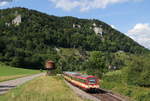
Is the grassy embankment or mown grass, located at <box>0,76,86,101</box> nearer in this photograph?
mown grass, located at <box>0,76,86,101</box>

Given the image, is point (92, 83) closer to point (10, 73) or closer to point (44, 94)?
point (44, 94)

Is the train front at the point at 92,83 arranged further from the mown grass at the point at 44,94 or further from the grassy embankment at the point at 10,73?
the grassy embankment at the point at 10,73

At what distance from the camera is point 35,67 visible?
536 feet

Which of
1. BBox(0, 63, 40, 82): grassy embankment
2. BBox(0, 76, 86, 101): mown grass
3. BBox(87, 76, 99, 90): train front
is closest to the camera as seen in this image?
BBox(0, 76, 86, 101): mown grass

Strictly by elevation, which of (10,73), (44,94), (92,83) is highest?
(44,94)

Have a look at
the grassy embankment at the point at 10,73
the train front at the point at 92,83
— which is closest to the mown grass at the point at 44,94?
the train front at the point at 92,83

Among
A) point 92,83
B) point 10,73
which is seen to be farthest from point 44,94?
point 10,73

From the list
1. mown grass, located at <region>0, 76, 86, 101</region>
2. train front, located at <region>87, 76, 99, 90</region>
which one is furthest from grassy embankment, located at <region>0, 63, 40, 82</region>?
mown grass, located at <region>0, 76, 86, 101</region>

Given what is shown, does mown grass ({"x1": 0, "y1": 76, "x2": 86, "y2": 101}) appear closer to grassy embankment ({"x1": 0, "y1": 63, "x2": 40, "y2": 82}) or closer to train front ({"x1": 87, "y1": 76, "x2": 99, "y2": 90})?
train front ({"x1": 87, "y1": 76, "x2": 99, "y2": 90})

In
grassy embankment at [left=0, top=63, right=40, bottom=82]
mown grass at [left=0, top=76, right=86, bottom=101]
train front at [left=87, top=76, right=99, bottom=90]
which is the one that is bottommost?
grassy embankment at [left=0, top=63, right=40, bottom=82]

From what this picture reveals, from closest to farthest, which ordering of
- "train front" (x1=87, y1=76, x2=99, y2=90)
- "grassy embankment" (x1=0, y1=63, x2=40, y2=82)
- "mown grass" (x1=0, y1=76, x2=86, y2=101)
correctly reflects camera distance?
"mown grass" (x1=0, y1=76, x2=86, y2=101), "train front" (x1=87, y1=76, x2=99, y2=90), "grassy embankment" (x1=0, y1=63, x2=40, y2=82)

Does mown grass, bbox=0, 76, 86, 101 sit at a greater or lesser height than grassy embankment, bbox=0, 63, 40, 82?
greater

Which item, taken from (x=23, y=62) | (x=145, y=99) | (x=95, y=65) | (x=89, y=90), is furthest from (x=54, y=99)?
(x=23, y=62)

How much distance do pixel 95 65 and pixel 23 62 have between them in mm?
82187
